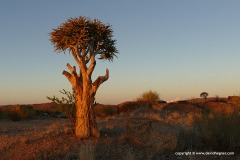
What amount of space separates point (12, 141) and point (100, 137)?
304cm

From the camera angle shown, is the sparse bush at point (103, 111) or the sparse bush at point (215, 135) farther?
the sparse bush at point (103, 111)

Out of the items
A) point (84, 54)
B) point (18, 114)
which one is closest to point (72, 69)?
point (84, 54)

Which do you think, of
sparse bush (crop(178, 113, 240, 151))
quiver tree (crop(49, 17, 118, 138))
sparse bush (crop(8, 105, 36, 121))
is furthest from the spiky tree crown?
sparse bush (crop(8, 105, 36, 121))

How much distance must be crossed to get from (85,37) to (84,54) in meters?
0.64

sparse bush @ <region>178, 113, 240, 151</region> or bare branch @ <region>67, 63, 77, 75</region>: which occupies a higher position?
bare branch @ <region>67, 63, 77, 75</region>

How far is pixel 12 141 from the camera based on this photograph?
1248cm

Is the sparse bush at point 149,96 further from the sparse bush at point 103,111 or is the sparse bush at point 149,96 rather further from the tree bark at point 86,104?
the tree bark at point 86,104

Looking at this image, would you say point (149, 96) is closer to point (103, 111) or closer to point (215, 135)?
point (103, 111)

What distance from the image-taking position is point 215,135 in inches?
432

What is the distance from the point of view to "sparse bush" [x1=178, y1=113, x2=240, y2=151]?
10656 mm

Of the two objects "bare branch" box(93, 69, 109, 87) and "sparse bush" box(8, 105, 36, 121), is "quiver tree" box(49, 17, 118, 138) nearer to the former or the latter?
"bare branch" box(93, 69, 109, 87)

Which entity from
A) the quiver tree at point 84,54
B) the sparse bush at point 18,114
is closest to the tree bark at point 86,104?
the quiver tree at point 84,54

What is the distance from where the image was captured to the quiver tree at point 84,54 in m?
→ 12.0

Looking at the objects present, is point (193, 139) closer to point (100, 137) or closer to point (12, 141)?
point (100, 137)
